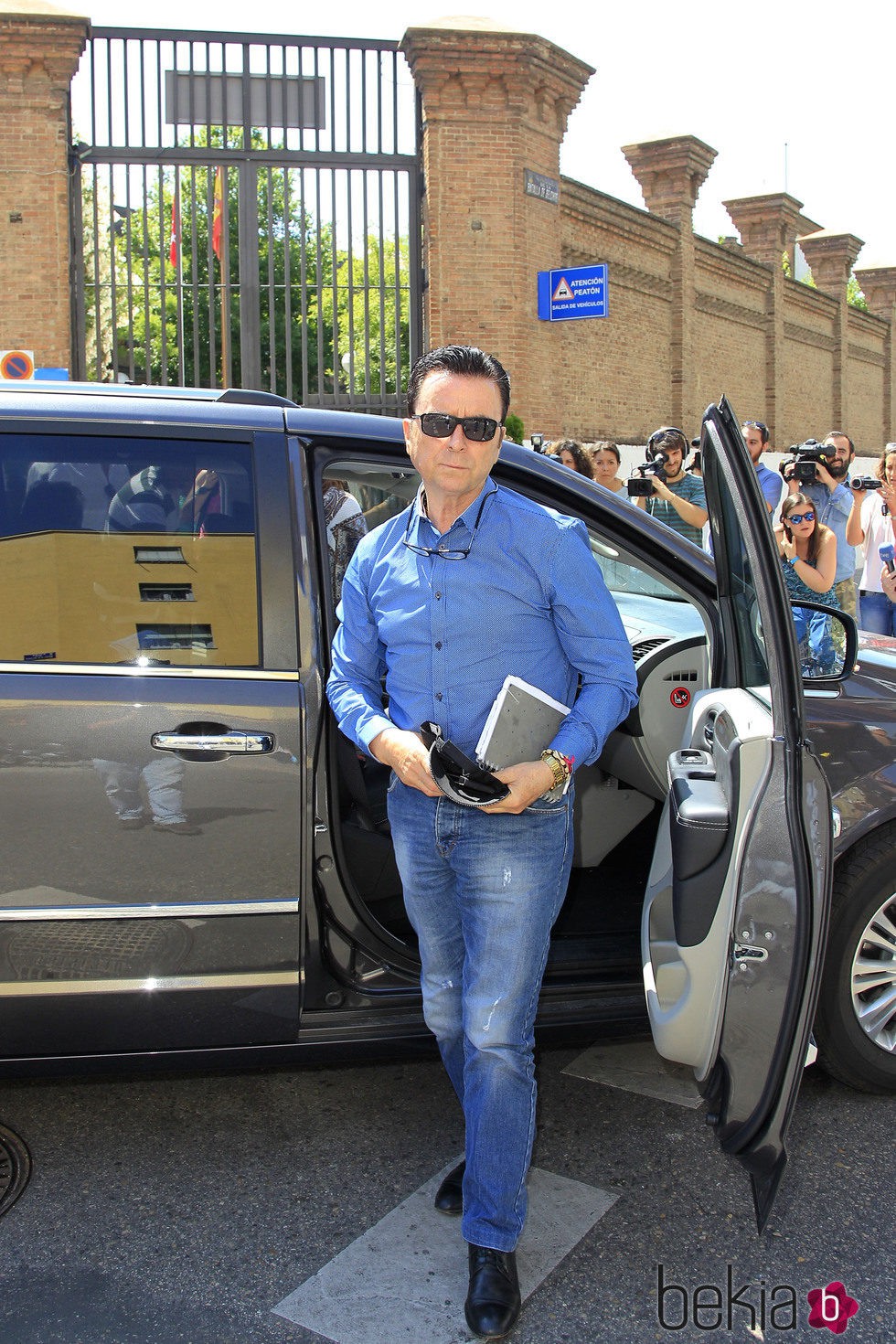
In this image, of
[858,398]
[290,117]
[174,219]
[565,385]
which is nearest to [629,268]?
[565,385]

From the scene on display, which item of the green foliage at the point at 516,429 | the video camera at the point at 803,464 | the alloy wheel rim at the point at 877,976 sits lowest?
the alloy wheel rim at the point at 877,976

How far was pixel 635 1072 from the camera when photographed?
339 cm

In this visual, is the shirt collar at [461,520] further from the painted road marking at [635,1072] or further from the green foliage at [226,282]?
the green foliage at [226,282]

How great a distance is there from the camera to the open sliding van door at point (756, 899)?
2254mm

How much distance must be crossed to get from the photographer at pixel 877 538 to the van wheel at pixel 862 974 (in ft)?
14.1

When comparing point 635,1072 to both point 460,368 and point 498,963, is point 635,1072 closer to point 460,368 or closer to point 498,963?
point 498,963

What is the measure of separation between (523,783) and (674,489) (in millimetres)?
5293

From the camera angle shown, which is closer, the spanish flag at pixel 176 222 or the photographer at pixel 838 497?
the photographer at pixel 838 497

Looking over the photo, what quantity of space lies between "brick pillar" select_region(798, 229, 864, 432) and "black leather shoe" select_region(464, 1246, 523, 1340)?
26.0 metres

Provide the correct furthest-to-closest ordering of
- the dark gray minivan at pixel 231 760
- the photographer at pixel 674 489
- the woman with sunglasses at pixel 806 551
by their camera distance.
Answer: the photographer at pixel 674 489 → the woman with sunglasses at pixel 806 551 → the dark gray minivan at pixel 231 760

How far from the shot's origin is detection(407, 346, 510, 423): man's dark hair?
2.33 metres

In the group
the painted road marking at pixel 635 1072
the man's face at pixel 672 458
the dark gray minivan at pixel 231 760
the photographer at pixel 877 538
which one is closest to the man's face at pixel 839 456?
the photographer at pixel 877 538

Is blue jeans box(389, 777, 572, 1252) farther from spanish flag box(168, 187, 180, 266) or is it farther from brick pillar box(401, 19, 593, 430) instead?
spanish flag box(168, 187, 180, 266)

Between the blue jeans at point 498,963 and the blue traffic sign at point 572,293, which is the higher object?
the blue traffic sign at point 572,293
